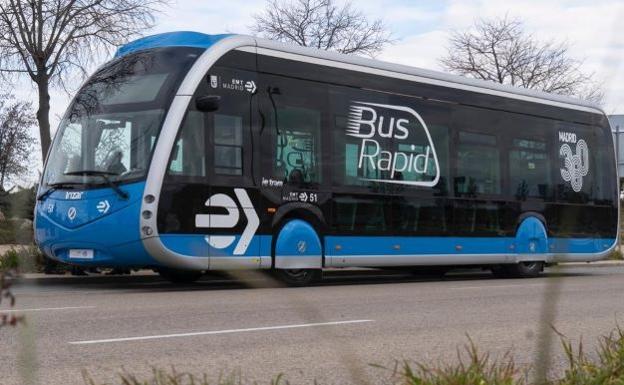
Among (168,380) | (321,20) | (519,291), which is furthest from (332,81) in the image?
(321,20)

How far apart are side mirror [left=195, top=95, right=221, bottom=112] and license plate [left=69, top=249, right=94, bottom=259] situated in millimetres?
2408

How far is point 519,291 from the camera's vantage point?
1398cm

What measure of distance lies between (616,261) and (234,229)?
2011 centimetres

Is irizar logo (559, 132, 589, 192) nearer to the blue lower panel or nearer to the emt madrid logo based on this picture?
the blue lower panel

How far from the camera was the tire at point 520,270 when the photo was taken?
18219 millimetres

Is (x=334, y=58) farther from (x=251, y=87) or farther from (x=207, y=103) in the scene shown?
(x=207, y=103)

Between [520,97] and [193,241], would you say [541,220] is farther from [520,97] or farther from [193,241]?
[193,241]

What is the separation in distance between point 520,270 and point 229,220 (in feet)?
24.8

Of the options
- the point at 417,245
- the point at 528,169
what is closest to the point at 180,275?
the point at 417,245

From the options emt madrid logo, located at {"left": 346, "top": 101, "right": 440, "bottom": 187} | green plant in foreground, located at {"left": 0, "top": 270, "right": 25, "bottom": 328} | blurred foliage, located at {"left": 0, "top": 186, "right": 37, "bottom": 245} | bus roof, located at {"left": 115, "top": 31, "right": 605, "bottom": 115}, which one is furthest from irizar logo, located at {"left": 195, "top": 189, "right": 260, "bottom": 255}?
green plant in foreground, located at {"left": 0, "top": 270, "right": 25, "bottom": 328}

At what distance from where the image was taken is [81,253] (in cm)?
1252

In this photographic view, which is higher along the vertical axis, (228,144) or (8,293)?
(228,144)

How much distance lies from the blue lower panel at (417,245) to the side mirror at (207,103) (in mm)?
2835

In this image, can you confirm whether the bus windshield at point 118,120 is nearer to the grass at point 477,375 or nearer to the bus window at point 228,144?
the bus window at point 228,144
